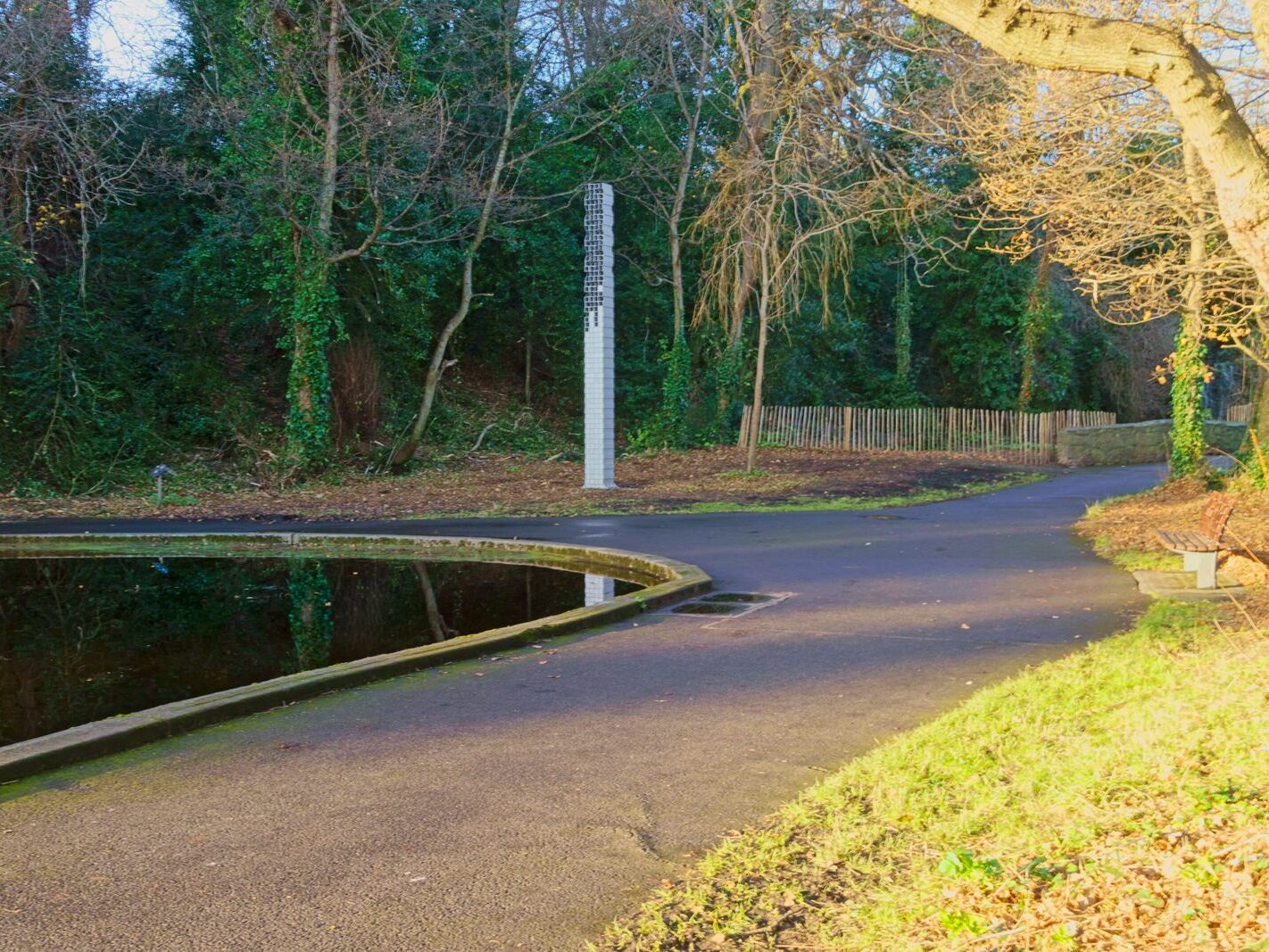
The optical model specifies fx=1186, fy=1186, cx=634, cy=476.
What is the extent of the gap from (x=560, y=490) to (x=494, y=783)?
54.9ft

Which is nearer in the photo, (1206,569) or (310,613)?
(1206,569)

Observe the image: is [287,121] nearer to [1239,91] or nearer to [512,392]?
[512,392]

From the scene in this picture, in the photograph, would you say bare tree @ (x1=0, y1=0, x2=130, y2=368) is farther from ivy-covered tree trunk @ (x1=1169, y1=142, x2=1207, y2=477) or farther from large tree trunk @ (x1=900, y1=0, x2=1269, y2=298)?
ivy-covered tree trunk @ (x1=1169, y1=142, x2=1207, y2=477)

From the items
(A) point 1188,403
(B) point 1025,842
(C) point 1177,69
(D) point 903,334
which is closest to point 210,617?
(B) point 1025,842

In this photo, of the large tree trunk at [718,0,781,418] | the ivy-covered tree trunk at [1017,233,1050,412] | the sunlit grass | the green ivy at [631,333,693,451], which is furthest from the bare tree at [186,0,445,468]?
the ivy-covered tree trunk at [1017,233,1050,412]

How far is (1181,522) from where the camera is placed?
13984mm

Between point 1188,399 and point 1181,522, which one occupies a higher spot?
point 1188,399

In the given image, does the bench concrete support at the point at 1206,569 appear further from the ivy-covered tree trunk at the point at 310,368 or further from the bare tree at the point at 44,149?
the ivy-covered tree trunk at the point at 310,368

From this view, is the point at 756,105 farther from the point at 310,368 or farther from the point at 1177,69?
the point at 1177,69

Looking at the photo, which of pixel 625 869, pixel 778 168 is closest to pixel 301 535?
pixel 625 869

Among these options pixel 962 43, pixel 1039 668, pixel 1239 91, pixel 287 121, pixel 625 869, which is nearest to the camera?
pixel 625 869

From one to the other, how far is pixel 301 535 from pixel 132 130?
48.9 feet

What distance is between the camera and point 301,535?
1552 cm

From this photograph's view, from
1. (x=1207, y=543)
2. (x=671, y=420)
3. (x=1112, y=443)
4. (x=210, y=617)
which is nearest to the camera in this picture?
(x=1207, y=543)
